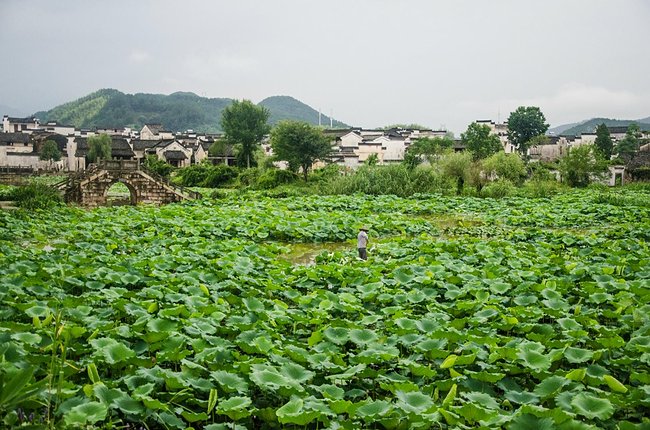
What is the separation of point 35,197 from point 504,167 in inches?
930

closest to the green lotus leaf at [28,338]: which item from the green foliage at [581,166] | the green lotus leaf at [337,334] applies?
the green lotus leaf at [337,334]

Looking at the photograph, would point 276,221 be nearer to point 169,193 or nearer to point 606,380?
point 606,380

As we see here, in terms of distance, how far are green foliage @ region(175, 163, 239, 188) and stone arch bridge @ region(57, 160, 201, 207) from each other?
1115cm

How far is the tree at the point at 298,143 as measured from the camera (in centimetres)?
3516

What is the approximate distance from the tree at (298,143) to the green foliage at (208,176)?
4486 mm

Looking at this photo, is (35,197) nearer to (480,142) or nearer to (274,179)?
(274,179)

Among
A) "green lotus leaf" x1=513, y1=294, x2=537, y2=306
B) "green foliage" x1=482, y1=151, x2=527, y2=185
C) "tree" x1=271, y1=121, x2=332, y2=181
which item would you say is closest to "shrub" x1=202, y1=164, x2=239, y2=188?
"tree" x1=271, y1=121, x2=332, y2=181

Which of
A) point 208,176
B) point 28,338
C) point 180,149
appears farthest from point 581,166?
point 180,149

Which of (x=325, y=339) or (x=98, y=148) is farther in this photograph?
(x=98, y=148)

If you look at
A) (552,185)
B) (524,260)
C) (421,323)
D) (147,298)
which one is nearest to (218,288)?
(147,298)

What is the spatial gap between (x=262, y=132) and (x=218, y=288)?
3665cm

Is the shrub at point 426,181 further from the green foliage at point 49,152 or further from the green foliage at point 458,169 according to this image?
the green foliage at point 49,152

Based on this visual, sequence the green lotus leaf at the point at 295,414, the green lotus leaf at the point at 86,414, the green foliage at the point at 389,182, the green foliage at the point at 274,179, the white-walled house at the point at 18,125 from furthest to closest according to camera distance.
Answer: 1. the white-walled house at the point at 18,125
2. the green foliage at the point at 274,179
3. the green foliage at the point at 389,182
4. the green lotus leaf at the point at 295,414
5. the green lotus leaf at the point at 86,414

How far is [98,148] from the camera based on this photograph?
4716 centimetres
